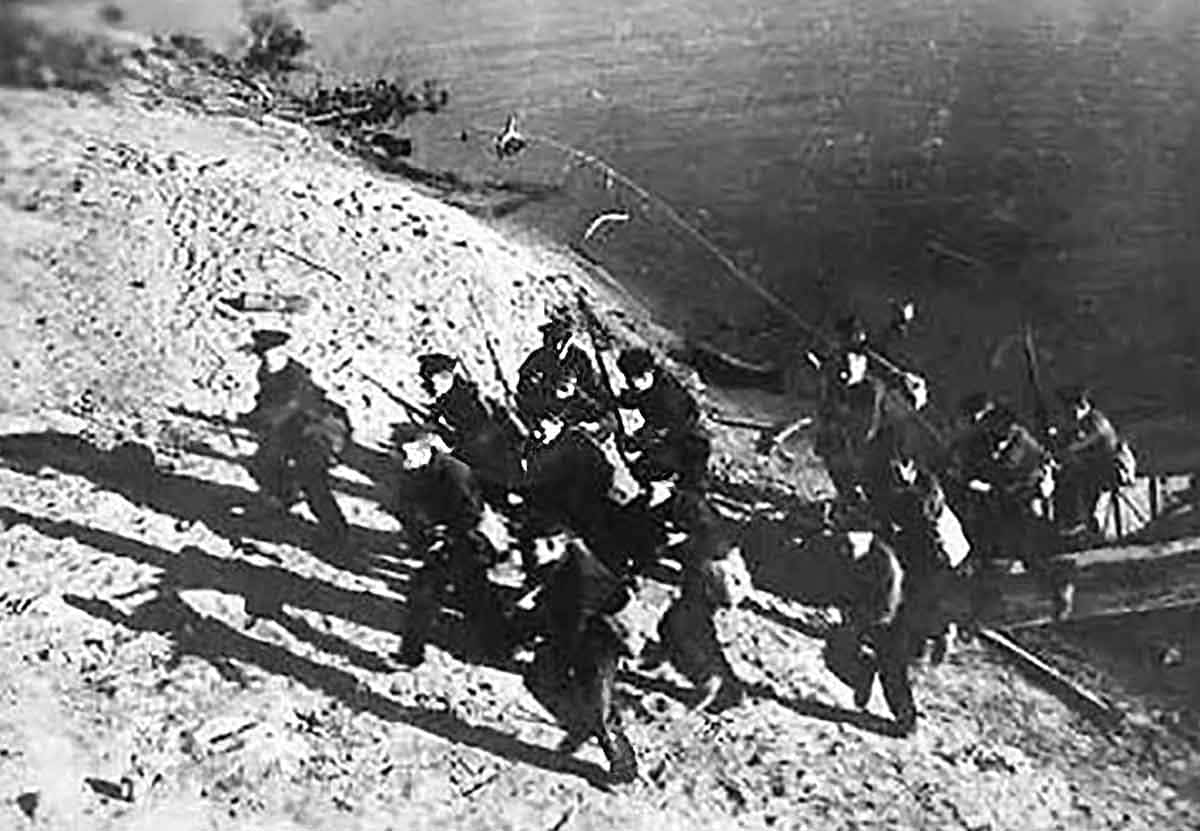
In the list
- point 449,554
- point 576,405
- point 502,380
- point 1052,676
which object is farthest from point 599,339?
point 1052,676

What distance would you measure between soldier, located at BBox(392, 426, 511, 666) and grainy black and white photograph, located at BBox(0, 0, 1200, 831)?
0.03 m

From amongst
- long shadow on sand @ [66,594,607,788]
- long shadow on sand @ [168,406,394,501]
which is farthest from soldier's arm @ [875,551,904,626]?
long shadow on sand @ [168,406,394,501]

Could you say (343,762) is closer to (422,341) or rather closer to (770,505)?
(770,505)

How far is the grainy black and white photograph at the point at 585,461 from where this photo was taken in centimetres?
1026

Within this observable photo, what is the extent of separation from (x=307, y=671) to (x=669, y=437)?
113 inches

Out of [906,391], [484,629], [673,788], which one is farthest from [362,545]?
[906,391]

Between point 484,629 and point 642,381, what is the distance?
2884 millimetres

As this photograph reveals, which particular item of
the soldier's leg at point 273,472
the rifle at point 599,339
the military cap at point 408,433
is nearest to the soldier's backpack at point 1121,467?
the rifle at point 599,339

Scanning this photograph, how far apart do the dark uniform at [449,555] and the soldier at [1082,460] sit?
4.21m

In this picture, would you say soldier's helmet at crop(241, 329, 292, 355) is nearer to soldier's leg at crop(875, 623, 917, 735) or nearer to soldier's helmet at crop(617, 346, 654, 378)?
soldier's helmet at crop(617, 346, 654, 378)

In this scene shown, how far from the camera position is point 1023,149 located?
20359 millimetres

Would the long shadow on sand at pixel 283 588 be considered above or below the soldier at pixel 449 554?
below

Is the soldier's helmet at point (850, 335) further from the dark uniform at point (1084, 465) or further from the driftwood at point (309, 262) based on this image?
the driftwood at point (309, 262)

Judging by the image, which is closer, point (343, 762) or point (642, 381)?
point (343, 762)
